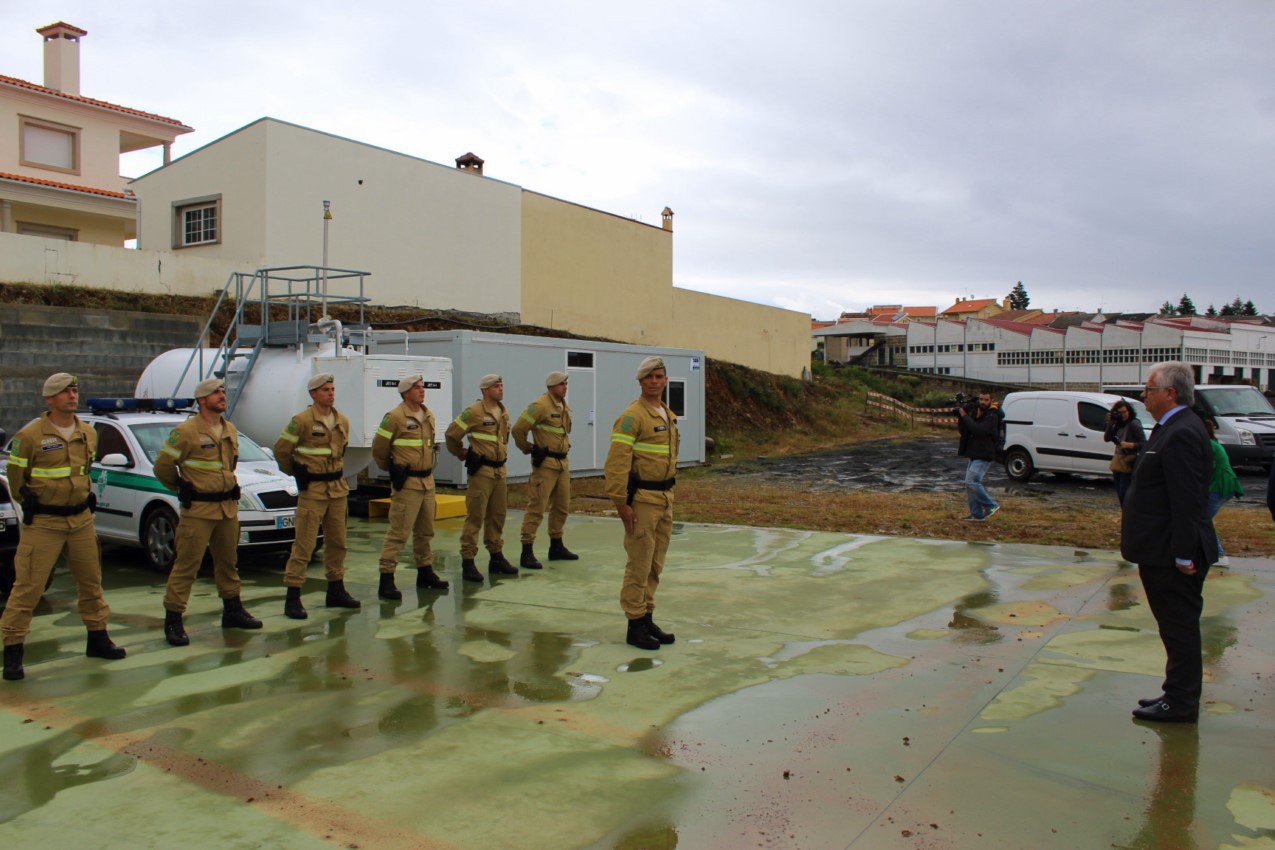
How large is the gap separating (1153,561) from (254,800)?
445 cm

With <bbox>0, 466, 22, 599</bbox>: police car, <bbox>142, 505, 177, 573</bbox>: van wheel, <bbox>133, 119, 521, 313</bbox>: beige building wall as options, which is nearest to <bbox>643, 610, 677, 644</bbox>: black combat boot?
<bbox>142, 505, 177, 573</bbox>: van wheel

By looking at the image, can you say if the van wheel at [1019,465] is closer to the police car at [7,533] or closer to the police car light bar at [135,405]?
the police car light bar at [135,405]

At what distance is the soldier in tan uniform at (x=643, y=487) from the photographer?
6336mm

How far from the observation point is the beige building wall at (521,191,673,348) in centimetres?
2955

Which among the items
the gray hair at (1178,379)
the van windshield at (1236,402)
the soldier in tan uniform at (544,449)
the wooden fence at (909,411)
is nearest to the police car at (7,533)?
the soldier in tan uniform at (544,449)

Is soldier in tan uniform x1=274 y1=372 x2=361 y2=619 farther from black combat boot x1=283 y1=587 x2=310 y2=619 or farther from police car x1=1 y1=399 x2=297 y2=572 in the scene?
police car x1=1 y1=399 x2=297 y2=572

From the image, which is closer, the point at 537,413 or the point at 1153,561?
the point at 1153,561

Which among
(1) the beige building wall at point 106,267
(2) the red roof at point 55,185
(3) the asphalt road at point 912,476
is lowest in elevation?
(3) the asphalt road at point 912,476

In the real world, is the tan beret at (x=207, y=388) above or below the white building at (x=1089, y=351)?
below

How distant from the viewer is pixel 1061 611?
7434 millimetres

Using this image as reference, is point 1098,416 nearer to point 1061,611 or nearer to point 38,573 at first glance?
point 1061,611

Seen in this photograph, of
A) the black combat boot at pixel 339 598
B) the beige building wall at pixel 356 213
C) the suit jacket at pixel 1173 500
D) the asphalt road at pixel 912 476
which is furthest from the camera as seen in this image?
the beige building wall at pixel 356 213

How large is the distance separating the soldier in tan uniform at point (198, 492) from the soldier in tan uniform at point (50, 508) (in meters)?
0.55

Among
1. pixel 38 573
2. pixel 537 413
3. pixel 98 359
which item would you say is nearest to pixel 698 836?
pixel 38 573
